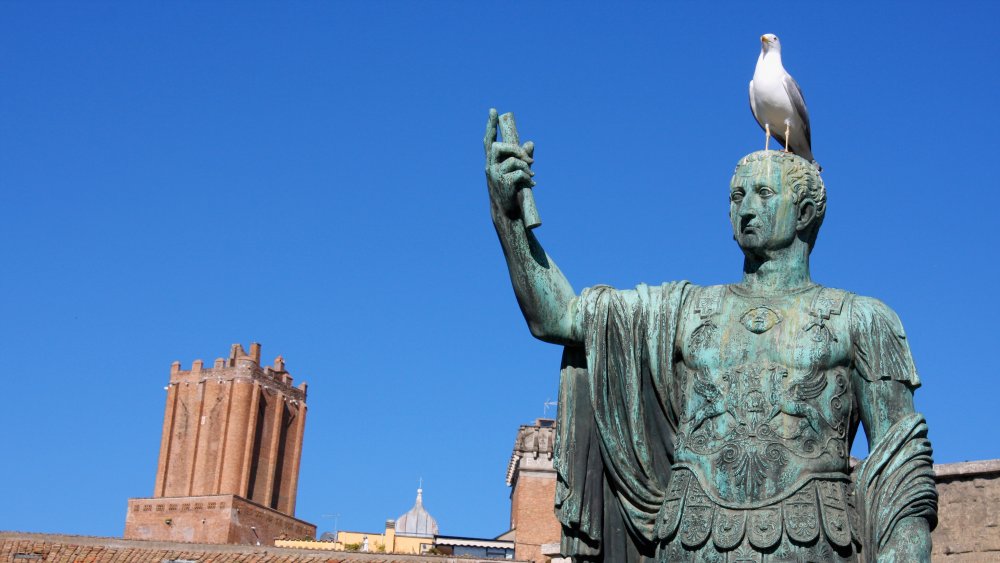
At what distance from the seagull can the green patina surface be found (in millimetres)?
939

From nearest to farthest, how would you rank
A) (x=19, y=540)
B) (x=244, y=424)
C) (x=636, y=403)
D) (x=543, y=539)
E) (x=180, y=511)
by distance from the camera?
(x=636, y=403), (x=19, y=540), (x=543, y=539), (x=180, y=511), (x=244, y=424)

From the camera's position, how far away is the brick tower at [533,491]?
65.8 m

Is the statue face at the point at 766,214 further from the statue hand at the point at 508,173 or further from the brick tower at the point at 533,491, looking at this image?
Answer: the brick tower at the point at 533,491

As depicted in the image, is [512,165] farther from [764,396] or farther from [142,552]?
[142,552]

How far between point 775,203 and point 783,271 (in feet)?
1.02

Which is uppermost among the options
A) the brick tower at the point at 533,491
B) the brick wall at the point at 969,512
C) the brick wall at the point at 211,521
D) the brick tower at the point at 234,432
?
the brick tower at the point at 234,432

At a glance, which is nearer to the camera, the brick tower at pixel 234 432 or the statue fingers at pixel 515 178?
the statue fingers at pixel 515 178

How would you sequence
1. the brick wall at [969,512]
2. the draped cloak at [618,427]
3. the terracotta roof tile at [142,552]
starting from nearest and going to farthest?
the draped cloak at [618,427], the brick wall at [969,512], the terracotta roof tile at [142,552]

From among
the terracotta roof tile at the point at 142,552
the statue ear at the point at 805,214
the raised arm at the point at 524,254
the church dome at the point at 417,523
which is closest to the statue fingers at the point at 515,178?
the raised arm at the point at 524,254

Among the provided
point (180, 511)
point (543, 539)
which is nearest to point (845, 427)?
point (543, 539)

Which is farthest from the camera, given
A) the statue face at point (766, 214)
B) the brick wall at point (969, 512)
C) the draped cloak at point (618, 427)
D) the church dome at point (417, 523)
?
the church dome at point (417, 523)

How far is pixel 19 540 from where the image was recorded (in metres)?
48.6

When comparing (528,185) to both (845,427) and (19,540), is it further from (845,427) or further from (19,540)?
(19,540)

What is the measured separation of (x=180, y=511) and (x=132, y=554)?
50.0 metres
